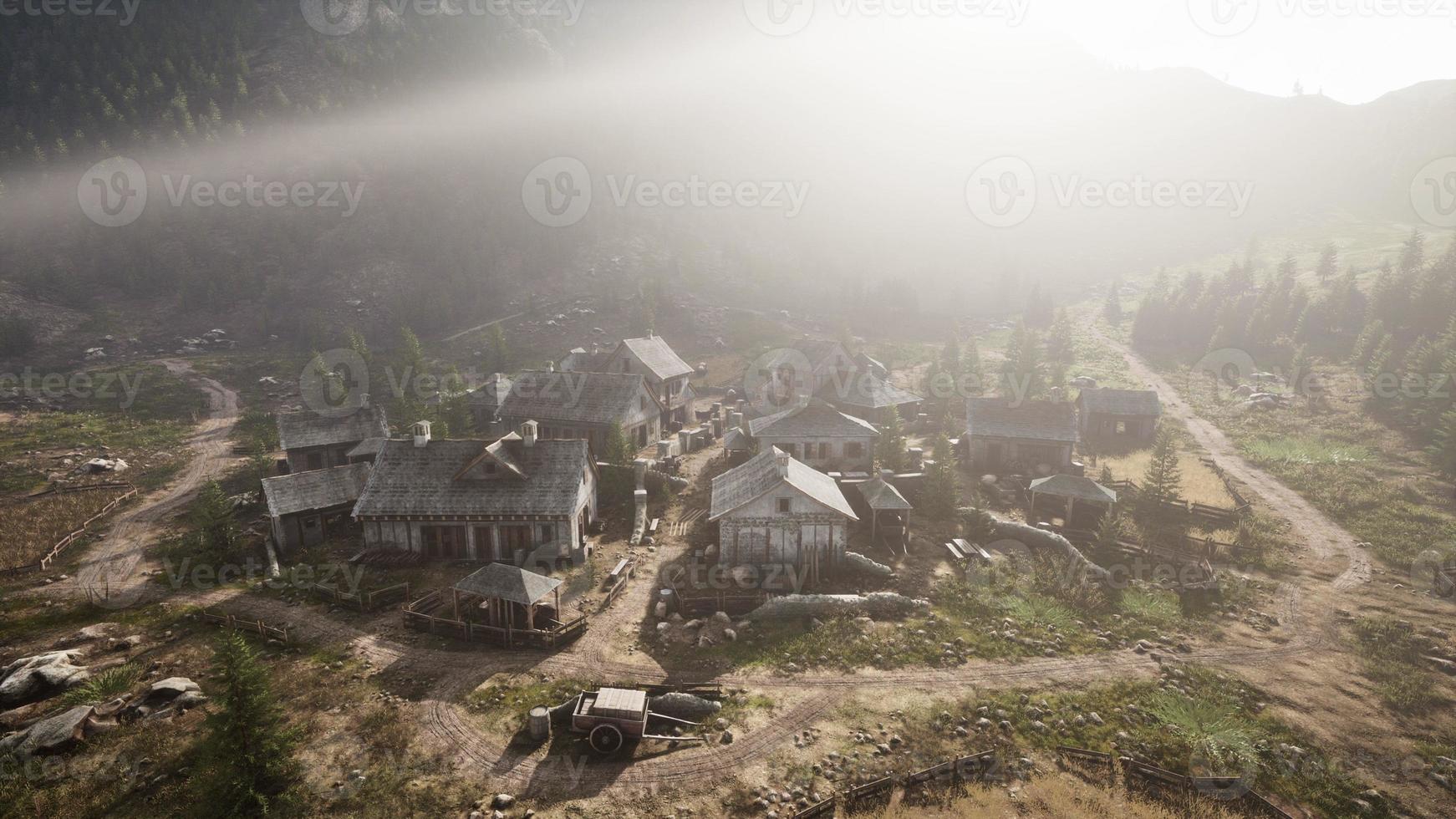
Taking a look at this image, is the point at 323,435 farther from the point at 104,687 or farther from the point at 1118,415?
the point at 1118,415

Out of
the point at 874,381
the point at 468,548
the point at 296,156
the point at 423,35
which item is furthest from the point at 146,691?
the point at 423,35

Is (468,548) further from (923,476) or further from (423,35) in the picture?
(423,35)

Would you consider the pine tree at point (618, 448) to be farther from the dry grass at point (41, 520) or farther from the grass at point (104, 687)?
the dry grass at point (41, 520)

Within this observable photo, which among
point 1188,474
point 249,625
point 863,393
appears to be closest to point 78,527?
point 249,625

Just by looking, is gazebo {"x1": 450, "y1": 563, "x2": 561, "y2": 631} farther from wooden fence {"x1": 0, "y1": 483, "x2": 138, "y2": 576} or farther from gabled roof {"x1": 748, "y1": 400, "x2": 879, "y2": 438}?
wooden fence {"x1": 0, "y1": 483, "x2": 138, "y2": 576}

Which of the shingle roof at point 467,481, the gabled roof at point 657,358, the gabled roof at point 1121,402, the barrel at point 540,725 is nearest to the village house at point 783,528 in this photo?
the shingle roof at point 467,481

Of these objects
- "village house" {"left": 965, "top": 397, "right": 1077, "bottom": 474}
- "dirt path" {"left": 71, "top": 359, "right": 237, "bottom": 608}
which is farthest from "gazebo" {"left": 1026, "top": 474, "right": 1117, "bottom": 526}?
"dirt path" {"left": 71, "top": 359, "right": 237, "bottom": 608}
